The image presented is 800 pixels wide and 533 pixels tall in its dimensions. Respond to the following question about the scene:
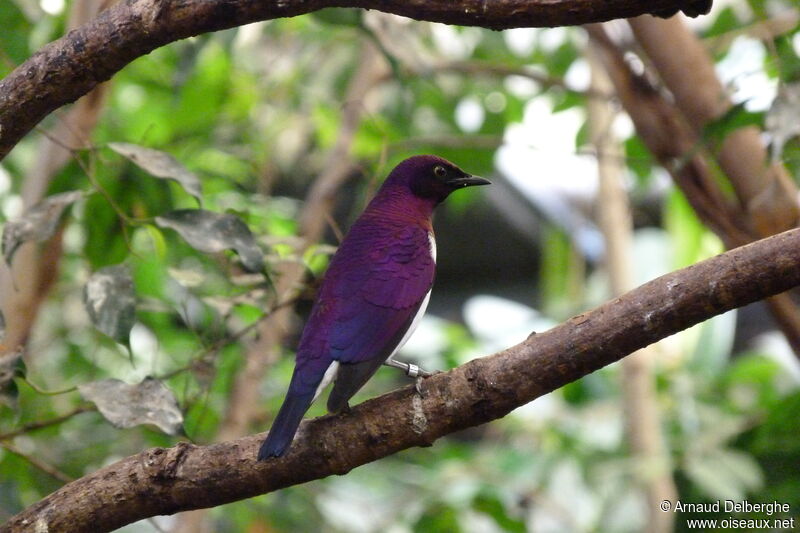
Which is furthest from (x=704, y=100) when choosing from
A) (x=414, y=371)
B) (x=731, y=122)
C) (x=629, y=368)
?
(x=414, y=371)

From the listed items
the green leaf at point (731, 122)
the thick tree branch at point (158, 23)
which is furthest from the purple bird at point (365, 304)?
the thick tree branch at point (158, 23)

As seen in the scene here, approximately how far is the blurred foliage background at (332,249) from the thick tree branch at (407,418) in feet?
2.00

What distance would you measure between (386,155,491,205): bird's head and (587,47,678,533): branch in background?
749 millimetres

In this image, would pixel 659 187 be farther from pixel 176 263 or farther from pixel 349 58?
pixel 176 263

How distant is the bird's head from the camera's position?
3162 mm

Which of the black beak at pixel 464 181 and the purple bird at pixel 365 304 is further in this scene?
the black beak at pixel 464 181

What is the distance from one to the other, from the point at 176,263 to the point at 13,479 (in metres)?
0.94

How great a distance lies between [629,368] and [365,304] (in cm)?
185

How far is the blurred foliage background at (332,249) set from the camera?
308 cm

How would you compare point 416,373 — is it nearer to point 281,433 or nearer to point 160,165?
point 281,433

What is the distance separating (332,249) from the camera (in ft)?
9.25

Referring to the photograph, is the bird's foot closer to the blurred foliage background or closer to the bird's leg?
the bird's leg

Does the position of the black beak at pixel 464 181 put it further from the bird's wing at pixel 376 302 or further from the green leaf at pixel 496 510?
the green leaf at pixel 496 510

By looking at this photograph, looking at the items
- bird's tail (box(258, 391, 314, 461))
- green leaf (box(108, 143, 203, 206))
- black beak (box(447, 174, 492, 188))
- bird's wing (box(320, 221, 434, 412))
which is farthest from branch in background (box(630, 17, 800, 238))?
bird's tail (box(258, 391, 314, 461))
